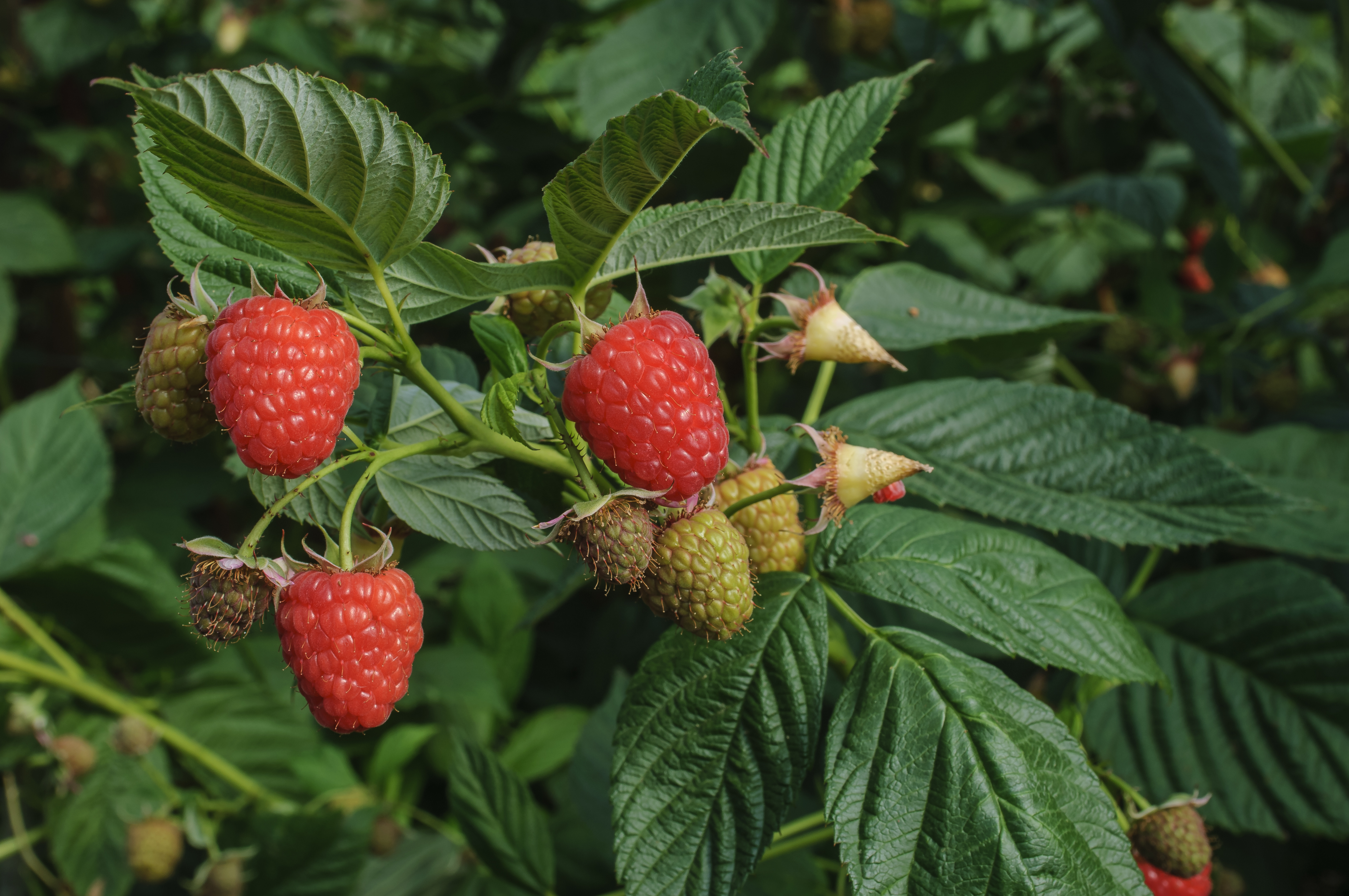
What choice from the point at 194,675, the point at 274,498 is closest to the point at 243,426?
the point at 274,498

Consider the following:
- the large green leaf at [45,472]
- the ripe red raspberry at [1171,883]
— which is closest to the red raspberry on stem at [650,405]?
the ripe red raspberry at [1171,883]

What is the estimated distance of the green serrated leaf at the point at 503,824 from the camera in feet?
2.99

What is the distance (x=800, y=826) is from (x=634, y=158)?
0.65m

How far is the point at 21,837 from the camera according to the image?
125 cm

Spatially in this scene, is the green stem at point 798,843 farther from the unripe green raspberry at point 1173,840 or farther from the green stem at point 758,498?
the green stem at point 758,498

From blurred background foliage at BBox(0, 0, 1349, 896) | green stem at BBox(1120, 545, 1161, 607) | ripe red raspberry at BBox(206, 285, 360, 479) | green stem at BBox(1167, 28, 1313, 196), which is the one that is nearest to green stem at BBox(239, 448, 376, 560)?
ripe red raspberry at BBox(206, 285, 360, 479)

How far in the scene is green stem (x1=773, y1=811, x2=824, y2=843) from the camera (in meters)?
0.84

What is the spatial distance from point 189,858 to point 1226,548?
1586 millimetres

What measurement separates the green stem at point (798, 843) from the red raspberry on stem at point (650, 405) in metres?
0.46

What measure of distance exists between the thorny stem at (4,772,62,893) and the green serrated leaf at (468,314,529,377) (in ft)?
3.91

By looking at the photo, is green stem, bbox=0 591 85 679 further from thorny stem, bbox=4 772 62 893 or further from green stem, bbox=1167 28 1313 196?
green stem, bbox=1167 28 1313 196

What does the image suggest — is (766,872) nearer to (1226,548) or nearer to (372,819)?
(372,819)

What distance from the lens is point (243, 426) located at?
→ 17.9 inches

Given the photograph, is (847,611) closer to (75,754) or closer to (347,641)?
(347,641)
